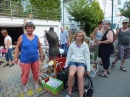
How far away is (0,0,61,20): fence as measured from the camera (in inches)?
306

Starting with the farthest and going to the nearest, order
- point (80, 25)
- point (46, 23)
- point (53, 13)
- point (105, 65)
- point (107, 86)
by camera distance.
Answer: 1. point (80, 25)
2. point (53, 13)
3. point (46, 23)
4. point (105, 65)
5. point (107, 86)

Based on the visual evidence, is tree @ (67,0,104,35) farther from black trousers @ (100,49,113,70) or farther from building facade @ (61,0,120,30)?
black trousers @ (100,49,113,70)

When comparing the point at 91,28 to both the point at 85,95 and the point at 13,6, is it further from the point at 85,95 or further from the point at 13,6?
the point at 85,95

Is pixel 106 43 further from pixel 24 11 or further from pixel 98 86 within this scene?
pixel 24 11

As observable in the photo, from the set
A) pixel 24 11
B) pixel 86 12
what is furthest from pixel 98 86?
pixel 86 12

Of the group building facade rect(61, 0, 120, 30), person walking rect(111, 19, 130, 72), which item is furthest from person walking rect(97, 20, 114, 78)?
building facade rect(61, 0, 120, 30)

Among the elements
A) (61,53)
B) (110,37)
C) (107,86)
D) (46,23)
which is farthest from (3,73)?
(46,23)

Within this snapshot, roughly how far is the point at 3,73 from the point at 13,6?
602 cm

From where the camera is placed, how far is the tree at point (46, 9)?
10000 millimetres

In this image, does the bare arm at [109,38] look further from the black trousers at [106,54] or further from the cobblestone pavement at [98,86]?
the cobblestone pavement at [98,86]

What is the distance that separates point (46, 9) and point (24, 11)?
2.49 metres

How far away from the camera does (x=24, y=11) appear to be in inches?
350

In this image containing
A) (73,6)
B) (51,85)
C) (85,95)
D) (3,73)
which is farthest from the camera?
(73,6)

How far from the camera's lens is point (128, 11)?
64.2ft
